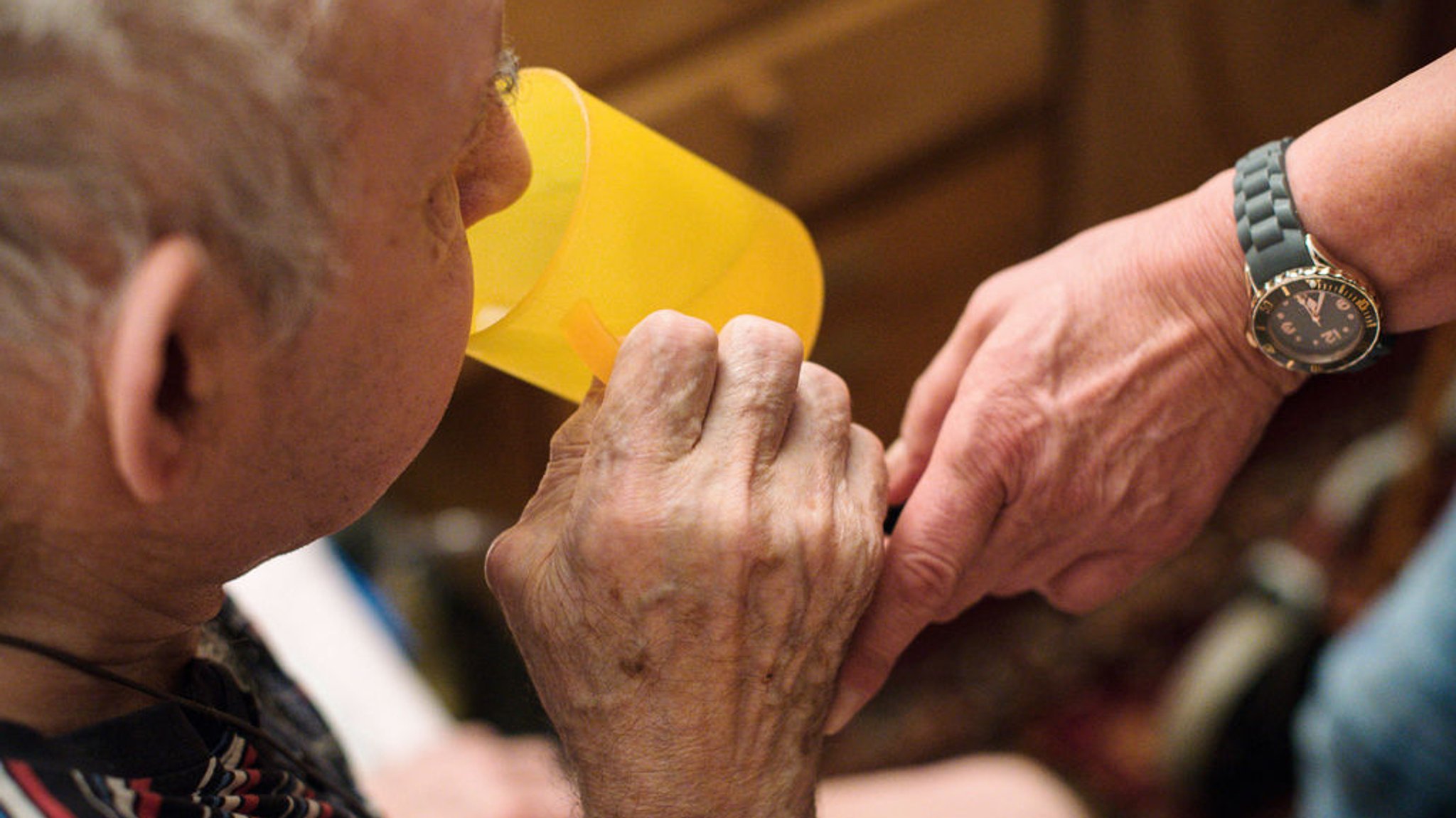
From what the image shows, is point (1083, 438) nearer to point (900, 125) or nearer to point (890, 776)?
point (890, 776)

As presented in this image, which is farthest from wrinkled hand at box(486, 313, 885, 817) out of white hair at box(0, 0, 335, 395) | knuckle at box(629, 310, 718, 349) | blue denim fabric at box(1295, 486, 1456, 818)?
blue denim fabric at box(1295, 486, 1456, 818)

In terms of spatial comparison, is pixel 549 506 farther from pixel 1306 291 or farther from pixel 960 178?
pixel 960 178

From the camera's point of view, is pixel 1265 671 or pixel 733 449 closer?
pixel 733 449

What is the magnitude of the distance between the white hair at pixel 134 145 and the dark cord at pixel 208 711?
14 cm

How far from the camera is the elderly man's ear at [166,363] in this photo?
0.50m

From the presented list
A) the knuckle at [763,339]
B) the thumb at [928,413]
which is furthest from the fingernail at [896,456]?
the knuckle at [763,339]

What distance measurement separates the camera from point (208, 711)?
0.65 m

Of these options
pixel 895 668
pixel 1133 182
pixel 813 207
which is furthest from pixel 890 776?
pixel 1133 182

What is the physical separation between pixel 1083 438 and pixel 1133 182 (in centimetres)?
123

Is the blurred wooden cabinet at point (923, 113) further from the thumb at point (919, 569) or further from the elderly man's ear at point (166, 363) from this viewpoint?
the elderly man's ear at point (166, 363)

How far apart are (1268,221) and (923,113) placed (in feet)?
3.36

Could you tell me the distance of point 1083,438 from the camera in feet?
2.84

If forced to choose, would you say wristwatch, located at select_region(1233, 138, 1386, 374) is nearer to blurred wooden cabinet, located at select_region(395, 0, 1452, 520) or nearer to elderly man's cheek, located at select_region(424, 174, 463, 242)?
elderly man's cheek, located at select_region(424, 174, 463, 242)

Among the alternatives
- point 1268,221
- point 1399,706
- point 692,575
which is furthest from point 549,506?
point 1399,706
